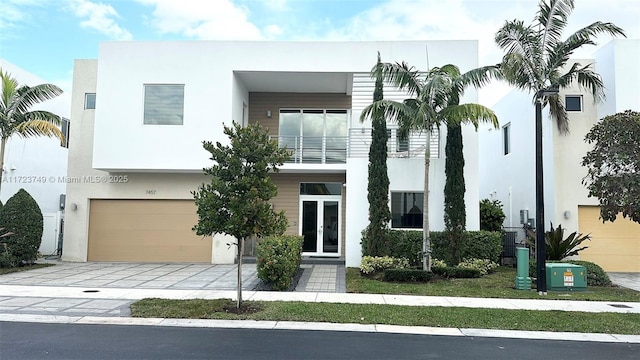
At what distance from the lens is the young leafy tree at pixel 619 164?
8.59 metres

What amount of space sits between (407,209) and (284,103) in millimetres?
6825

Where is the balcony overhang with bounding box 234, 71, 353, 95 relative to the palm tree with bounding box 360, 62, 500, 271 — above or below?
above

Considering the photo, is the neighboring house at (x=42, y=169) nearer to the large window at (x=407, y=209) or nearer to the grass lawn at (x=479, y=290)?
the grass lawn at (x=479, y=290)

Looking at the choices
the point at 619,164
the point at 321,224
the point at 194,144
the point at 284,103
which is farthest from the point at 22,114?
the point at 619,164

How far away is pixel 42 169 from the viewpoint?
62.5ft

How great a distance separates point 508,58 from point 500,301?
5.87 metres

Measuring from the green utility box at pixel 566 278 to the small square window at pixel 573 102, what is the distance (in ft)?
23.1

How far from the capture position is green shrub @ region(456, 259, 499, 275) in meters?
12.5

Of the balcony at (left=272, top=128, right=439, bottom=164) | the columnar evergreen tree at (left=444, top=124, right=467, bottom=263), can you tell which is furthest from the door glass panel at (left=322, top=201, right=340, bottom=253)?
the columnar evergreen tree at (left=444, top=124, right=467, bottom=263)

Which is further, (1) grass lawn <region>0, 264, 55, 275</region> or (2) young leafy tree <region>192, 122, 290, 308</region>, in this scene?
(1) grass lawn <region>0, 264, 55, 275</region>

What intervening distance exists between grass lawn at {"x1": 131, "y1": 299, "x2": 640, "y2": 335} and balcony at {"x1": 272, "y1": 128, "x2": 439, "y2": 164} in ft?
19.1

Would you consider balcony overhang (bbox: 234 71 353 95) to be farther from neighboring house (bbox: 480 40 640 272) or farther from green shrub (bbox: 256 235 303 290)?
neighboring house (bbox: 480 40 640 272)

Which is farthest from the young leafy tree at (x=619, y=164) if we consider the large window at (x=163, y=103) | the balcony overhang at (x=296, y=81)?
the large window at (x=163, y=103)

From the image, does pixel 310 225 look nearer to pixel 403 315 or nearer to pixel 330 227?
pixel 330 227
